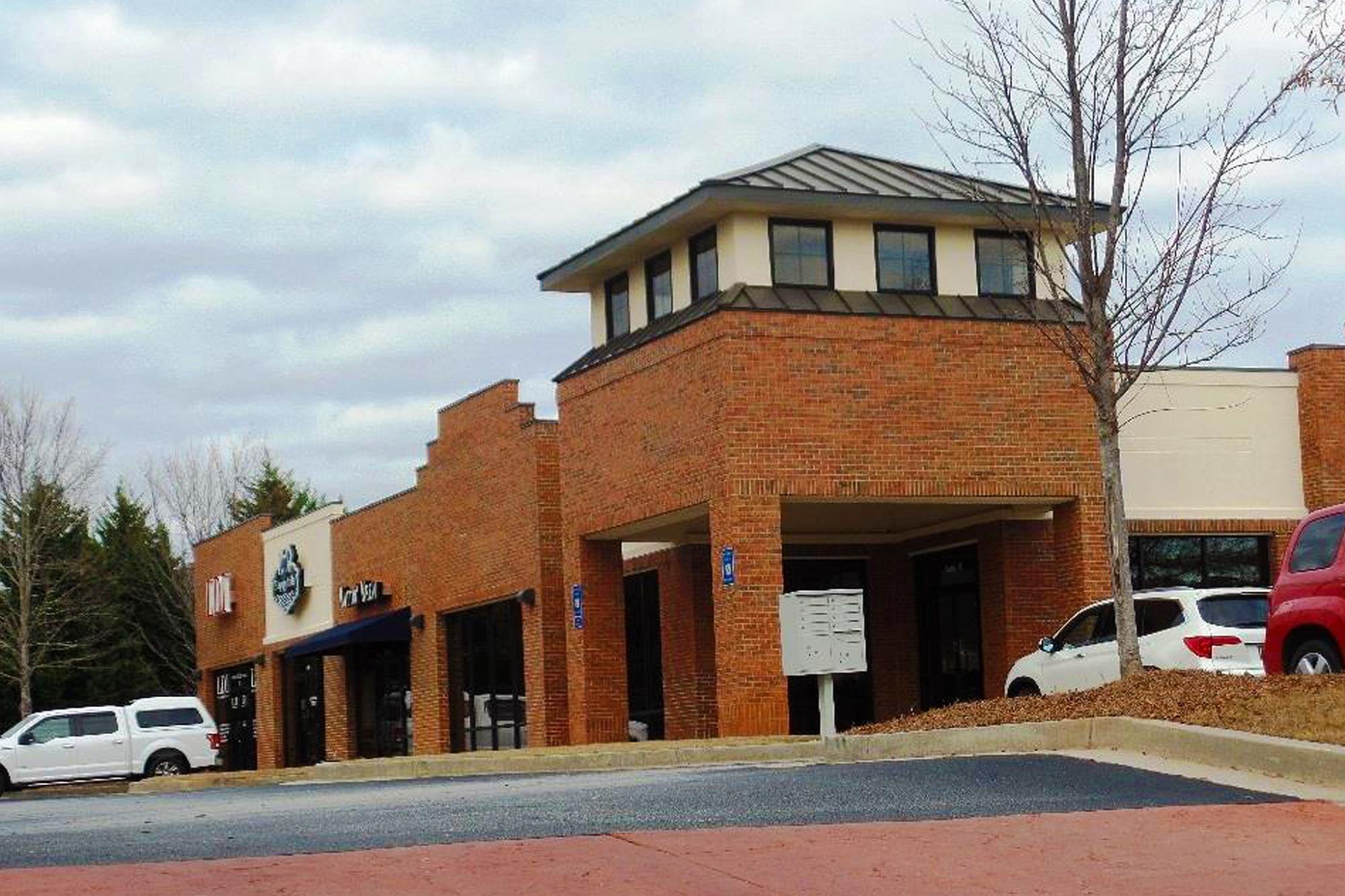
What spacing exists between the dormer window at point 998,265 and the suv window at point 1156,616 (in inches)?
323

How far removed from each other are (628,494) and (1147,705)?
1246cm

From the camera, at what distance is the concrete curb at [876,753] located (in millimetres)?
14102

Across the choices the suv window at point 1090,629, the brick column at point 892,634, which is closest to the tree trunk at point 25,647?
the brick column at point 892,634

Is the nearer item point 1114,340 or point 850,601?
point 1114,340

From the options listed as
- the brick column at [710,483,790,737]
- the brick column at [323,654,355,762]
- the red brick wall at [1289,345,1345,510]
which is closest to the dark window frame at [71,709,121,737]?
the brick column at [323,654,355,762]

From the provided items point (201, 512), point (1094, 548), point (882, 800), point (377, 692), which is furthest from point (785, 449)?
point (201, 512)

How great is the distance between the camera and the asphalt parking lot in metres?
11.7

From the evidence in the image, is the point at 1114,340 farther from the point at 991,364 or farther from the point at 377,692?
the point at 377,692

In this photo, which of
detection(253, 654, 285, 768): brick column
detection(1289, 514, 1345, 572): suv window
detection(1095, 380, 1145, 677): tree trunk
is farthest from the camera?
detection(253, 654, 285, 768): brick column

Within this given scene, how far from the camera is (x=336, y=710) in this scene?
42.4 meters

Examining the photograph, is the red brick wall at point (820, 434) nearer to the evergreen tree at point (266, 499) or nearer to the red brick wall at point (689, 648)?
the red brick wall at point (689, 648)

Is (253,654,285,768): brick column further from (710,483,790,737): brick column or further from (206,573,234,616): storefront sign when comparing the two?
(710,483,790,737): brick column

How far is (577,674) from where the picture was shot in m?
30.3

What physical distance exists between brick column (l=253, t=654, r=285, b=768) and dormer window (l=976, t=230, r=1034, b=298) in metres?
22.0
